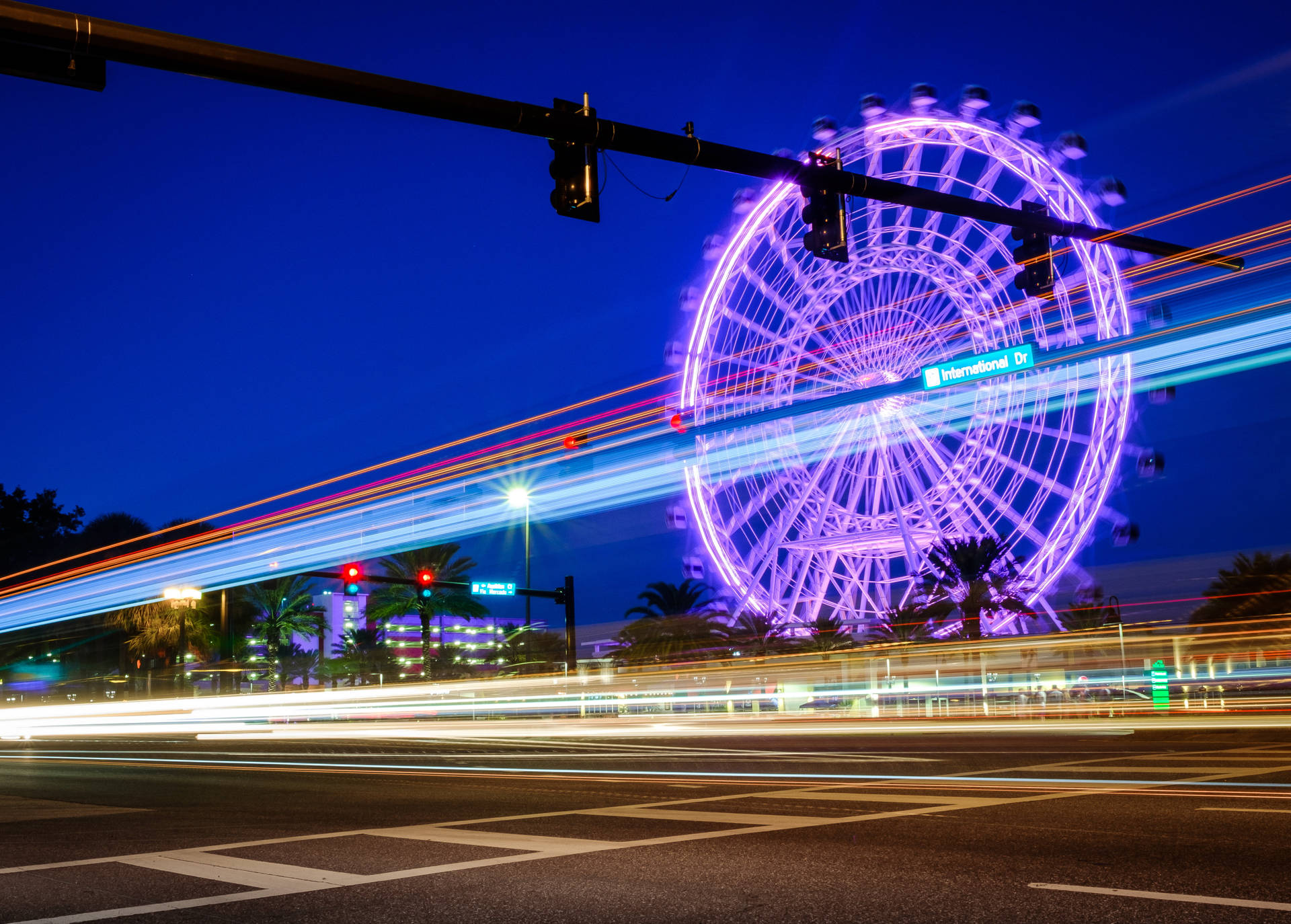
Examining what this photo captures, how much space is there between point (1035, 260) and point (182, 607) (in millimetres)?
51806

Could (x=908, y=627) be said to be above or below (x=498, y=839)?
above

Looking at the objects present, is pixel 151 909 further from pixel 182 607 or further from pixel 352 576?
pixel 182 607

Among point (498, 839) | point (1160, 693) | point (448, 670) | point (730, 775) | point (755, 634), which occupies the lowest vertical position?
point (448, 670)

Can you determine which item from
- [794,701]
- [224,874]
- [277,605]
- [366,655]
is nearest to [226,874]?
[224,874]

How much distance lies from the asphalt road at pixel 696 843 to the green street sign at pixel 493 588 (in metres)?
15.1

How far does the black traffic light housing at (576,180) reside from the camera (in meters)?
10.0

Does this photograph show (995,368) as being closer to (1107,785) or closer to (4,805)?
(1107,785)

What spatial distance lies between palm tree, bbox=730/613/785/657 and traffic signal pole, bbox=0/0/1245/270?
1388 inches

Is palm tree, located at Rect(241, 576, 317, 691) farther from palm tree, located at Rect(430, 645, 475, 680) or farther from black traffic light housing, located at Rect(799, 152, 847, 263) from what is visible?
black traffic light housing, located at Rect(799, 152, 847, 263)

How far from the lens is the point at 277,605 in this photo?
67.5 metres

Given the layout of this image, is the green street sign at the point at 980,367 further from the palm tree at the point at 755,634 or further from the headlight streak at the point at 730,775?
the palm tree at the point at 755,634

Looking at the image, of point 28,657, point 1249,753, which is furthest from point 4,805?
point 28,657

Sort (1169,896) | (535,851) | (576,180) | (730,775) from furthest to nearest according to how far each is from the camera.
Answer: (730,775) → (576,180) → (535,851) → (1169,896)

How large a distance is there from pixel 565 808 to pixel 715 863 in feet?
13.5
